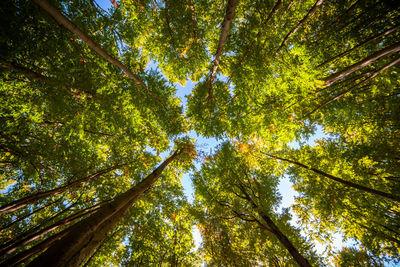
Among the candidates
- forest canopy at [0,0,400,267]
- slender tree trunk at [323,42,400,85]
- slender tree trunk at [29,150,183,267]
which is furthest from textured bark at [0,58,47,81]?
slender tree trunk at [323,42,400,85]

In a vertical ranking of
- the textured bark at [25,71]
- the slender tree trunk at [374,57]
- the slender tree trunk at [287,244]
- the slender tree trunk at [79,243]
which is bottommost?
the slender tree trunk at [79,243]

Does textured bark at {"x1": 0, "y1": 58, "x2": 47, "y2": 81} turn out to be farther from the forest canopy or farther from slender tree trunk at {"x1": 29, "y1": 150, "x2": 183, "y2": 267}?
slender tree trunk at {"x1": 29, "y1": 150, "x2": 183, "y2": 267}

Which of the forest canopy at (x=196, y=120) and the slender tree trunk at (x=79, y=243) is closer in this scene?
the slender tree trunk at (x=79, y=243)

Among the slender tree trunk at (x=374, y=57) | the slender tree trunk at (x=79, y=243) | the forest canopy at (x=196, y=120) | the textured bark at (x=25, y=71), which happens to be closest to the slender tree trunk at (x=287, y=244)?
the forest canopy at (x=196, y=120)

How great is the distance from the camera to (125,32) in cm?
457

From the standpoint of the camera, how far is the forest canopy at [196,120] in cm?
351

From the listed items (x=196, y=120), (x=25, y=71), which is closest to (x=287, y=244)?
(x=196, y=120)

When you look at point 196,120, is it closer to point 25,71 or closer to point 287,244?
point 25,71

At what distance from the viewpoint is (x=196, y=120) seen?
22.7ft

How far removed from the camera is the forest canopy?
11.5 feet

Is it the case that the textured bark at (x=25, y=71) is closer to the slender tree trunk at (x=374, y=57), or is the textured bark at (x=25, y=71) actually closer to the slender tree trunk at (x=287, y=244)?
the slender tree trunk at (x=374, y=57)

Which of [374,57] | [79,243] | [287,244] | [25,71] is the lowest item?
[79,243]

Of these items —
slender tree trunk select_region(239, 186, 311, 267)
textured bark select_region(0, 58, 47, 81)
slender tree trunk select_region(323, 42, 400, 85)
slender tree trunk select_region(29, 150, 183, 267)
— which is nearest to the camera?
slender tree trunk select_region(29, 150, 183, 267)

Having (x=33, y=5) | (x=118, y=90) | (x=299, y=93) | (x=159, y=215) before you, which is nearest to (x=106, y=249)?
(x=159, y=215)
